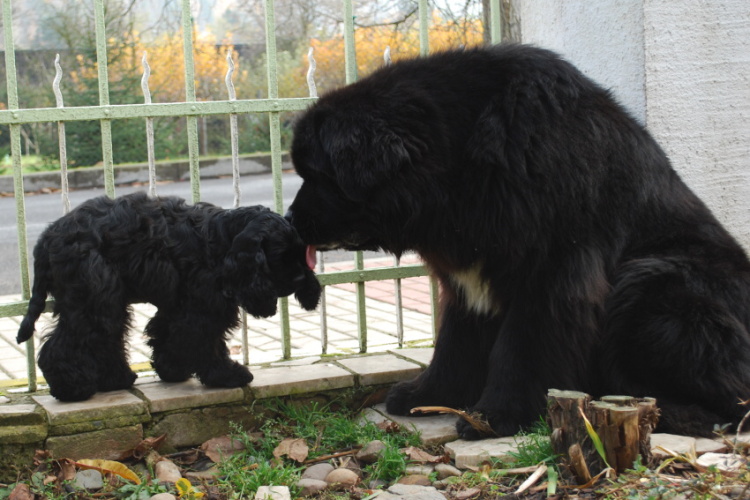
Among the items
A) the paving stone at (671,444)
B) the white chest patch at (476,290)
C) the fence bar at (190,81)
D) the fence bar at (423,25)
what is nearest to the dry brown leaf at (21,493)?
the fence bar at (190,81)

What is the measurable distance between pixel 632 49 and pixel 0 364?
12.3ft

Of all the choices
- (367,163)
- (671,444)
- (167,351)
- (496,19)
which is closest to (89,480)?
(167,351)

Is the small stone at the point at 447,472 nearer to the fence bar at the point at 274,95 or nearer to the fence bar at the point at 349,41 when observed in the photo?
the fence bar at the point at 274,95

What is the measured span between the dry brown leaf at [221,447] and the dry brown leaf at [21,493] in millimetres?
681

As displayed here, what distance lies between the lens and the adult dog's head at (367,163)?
10.2ft

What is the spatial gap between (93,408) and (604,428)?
1.88 meters

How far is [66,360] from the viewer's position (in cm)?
323

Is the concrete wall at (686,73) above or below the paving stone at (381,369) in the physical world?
above

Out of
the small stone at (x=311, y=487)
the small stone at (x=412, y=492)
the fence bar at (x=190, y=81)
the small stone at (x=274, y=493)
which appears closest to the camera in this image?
the small stone at (x=412, y=492)

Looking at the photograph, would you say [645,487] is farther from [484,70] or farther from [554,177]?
[484,70]

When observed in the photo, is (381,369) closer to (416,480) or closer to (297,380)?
(297,380)

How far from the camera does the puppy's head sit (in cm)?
326

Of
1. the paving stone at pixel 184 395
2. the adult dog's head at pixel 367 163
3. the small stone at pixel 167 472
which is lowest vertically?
the small stone at pixel 167 472

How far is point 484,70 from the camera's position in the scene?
10.7 feet
